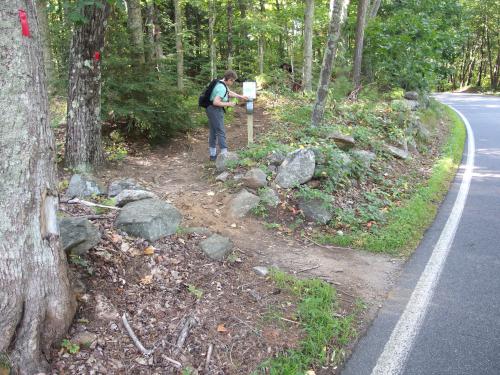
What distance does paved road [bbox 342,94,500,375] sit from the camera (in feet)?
Result: 11.8

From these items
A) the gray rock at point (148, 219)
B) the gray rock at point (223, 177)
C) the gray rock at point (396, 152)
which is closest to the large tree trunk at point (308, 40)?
the gray rock at point (396, 152)

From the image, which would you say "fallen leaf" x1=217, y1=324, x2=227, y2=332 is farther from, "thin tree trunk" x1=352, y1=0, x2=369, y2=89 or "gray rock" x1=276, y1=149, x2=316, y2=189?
"thin tree trunk" x1=352, y1=0, x2=369, y2=89

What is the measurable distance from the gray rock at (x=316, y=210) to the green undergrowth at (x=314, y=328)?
1992 millimetres

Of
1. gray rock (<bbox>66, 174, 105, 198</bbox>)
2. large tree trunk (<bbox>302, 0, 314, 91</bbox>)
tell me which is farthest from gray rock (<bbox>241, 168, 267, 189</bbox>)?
large tree trunk (<bbox>302, 0, 314, 91</bbox>)

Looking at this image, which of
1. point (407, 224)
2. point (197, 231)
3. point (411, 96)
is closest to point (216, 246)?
point (197, 231)

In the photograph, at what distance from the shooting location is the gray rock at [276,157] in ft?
26.5

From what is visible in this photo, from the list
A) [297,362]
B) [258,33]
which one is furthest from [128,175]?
[258,33]

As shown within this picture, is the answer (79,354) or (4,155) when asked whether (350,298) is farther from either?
(4,155)

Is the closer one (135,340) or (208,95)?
(135,340)

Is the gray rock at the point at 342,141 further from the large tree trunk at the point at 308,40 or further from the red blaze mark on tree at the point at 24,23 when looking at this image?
the red blaze mark on tree at the point at 24,23

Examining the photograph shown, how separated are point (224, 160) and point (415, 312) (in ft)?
16.2

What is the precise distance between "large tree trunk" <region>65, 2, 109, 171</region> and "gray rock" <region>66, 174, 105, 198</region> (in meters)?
1.18

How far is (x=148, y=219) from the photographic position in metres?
4.98

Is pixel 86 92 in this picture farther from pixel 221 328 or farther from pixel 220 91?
pixel 221 328
